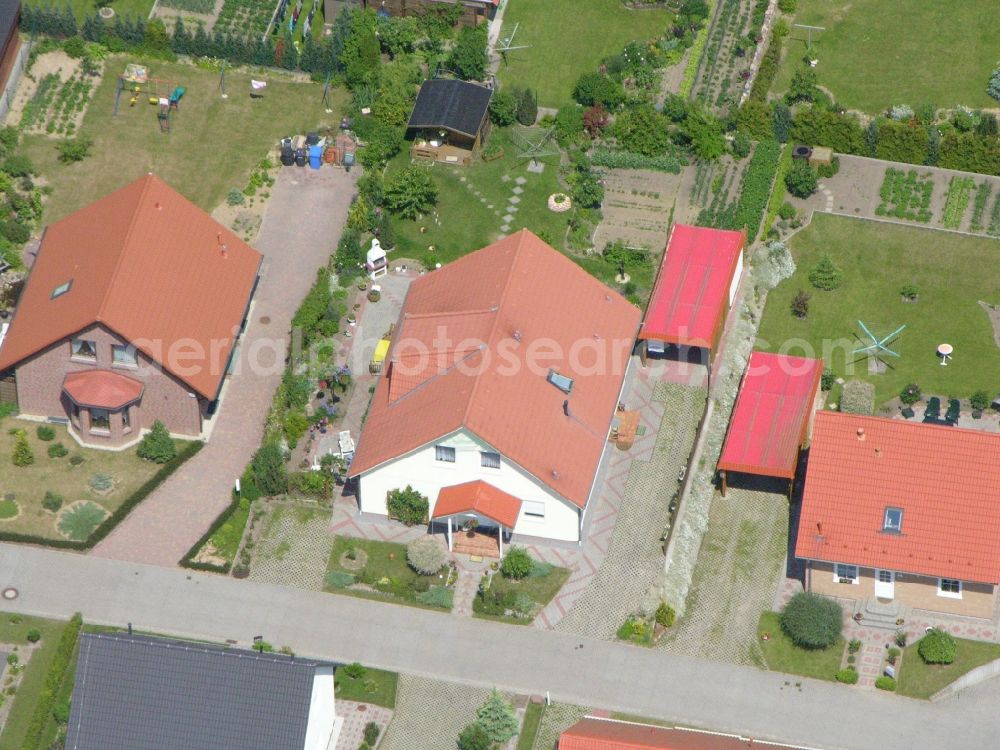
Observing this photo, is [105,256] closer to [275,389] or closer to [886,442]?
[275,389]

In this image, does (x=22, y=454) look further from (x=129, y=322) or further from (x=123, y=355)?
(x=129, y=322)

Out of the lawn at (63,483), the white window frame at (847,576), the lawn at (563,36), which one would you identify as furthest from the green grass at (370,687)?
the lawn at (563,36)

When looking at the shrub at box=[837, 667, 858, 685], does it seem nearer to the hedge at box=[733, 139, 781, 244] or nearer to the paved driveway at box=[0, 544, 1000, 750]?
the paved driveway at box=[0, 544, 1000, 750]

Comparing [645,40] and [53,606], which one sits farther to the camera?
[645,40]

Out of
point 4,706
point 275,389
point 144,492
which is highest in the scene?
point 275,389

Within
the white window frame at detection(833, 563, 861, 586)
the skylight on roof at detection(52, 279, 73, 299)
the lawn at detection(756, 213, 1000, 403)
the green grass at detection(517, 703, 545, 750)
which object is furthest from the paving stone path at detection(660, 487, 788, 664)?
the skylight on roof at detection(52, 279, 73, 299)

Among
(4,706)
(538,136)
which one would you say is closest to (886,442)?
(538,136)

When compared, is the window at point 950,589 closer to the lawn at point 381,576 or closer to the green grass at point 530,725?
the green grass at point 530,725
